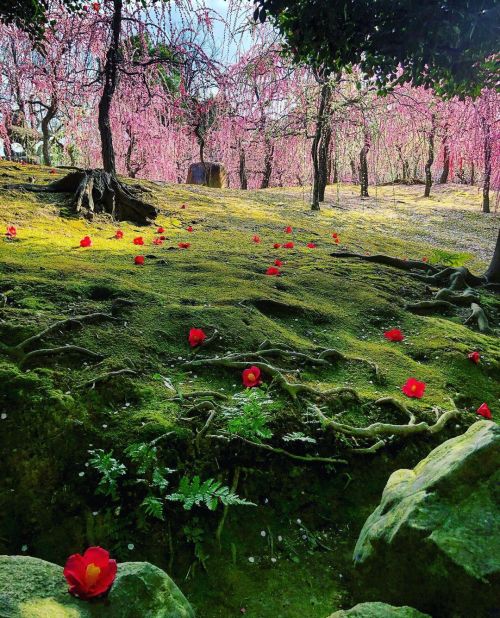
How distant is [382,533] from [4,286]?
294 centimetres

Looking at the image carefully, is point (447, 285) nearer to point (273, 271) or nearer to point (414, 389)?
point (273, 271)

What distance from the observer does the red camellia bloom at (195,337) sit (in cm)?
285

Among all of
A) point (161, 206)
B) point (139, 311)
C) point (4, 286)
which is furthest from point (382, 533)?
point (161, 206)

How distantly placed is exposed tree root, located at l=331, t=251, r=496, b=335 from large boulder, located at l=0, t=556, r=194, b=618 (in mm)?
3810

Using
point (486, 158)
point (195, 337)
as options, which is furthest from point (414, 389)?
point (486, 158)

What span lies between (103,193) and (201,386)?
4759 millimetres

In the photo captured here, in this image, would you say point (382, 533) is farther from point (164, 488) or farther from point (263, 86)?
point (263, 86)

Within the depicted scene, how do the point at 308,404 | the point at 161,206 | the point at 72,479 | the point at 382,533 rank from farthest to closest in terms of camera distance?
the point at 161,206, the point at 308,404, the point at 72,479, the point at 382,533

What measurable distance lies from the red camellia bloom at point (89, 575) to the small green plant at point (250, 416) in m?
0.95

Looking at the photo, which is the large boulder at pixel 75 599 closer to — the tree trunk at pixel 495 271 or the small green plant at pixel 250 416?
the small green plant at pixel 250 416

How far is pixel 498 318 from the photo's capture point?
483 cm

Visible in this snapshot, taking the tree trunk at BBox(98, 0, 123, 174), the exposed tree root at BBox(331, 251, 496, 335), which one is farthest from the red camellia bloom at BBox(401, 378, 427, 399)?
the tree trunk at BBox(98, 0, 123, 174)

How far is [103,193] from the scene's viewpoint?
21.1 ft

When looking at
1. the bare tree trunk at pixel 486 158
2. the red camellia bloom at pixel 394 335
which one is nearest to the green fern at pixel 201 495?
the red camellia bloom at pixel 394 335
